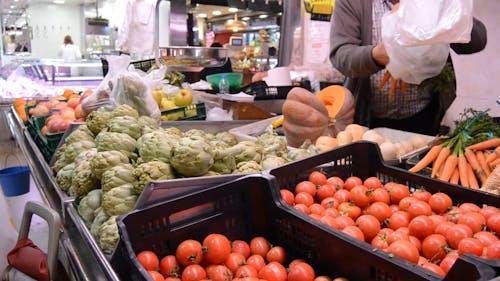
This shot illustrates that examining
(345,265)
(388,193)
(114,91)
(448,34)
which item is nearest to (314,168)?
(388,193)

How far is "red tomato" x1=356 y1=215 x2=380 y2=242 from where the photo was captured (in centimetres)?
113

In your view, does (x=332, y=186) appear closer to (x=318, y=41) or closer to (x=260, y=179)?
(x=260, y=179)

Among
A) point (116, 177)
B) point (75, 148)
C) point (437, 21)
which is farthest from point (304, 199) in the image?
point (75, 148)

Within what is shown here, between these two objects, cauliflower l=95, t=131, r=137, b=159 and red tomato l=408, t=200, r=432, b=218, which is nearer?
red tomato l=408, t=200, r=432, b=218

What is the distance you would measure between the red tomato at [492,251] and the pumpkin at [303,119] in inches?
53.6

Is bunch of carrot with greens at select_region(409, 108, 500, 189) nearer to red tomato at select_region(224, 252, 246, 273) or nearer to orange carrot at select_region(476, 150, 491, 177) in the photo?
orange carrot at select_region(476, 150, 491, 177)

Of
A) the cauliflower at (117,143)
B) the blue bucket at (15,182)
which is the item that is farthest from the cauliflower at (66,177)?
the blue bucket at (15,182)

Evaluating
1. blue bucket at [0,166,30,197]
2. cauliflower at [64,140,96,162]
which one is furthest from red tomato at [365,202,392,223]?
blue bucket at [0,166,30,197]

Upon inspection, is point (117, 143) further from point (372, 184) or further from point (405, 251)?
point (405, 251)

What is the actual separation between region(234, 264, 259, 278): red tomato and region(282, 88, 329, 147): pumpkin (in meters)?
1.32

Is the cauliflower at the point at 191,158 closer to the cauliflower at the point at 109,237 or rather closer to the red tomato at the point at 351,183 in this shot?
the cauliflower at the point at 109,237

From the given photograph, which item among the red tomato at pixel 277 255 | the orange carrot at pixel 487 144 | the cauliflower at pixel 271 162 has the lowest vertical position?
the red tomato at pixel 277 255

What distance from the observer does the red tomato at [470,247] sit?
0.96 metres

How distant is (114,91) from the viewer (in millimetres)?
2531
